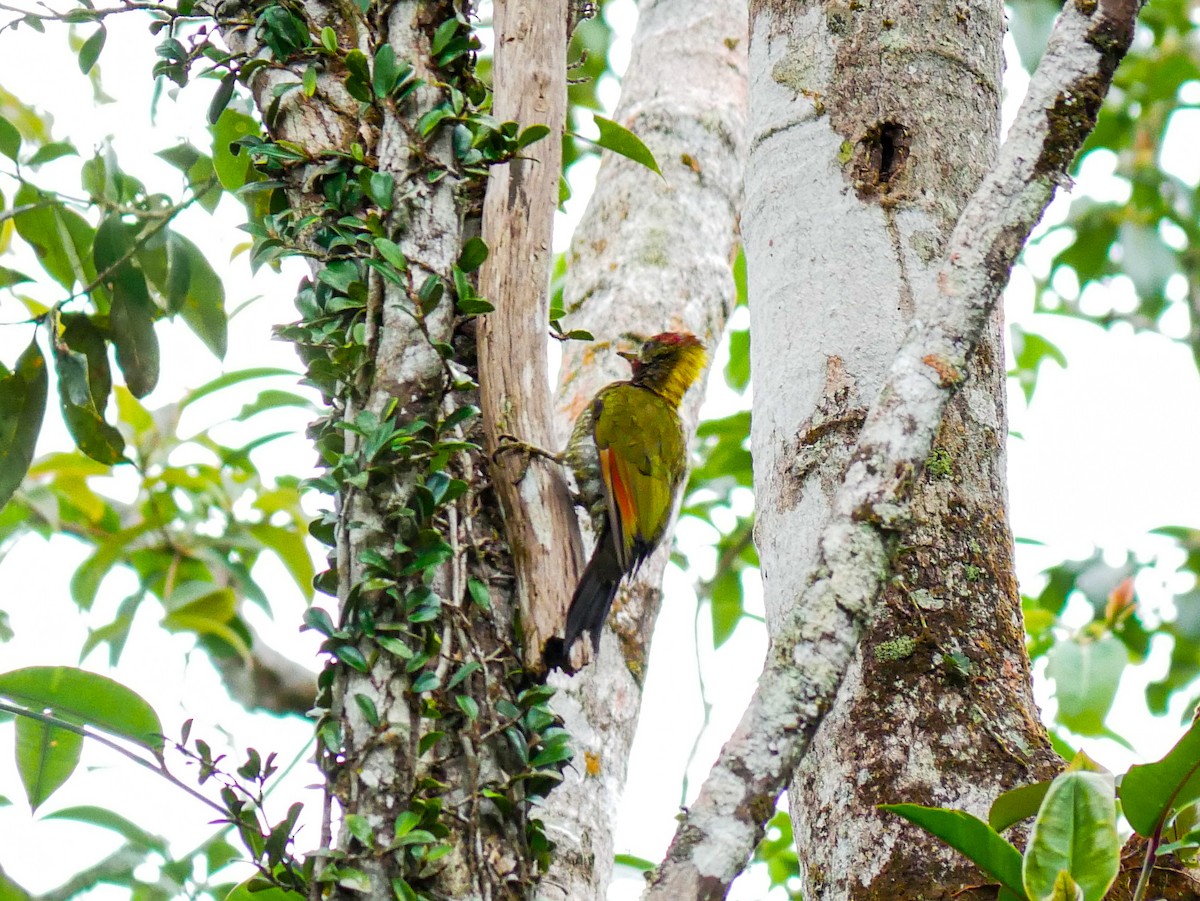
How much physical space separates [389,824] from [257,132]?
1794 millimetres

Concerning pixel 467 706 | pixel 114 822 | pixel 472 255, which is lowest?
pixel 114 822

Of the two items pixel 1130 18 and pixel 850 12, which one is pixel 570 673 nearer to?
pixel 1130 18

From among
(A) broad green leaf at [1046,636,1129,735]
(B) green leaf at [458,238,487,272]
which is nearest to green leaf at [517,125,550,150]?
(B) green leaf at [458,238,487,272]

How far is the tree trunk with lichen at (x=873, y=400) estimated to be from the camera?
186 centimetres

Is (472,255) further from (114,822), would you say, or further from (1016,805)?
(114,822)

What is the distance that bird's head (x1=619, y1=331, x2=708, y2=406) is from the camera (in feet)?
10.7

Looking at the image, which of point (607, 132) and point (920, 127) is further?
point (607, 132)

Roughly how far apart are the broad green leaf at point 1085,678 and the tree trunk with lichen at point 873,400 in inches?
78.5

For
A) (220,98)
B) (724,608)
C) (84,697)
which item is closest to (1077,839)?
(84,697)

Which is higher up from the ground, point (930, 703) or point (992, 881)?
point (930, 703)

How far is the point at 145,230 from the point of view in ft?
9.95

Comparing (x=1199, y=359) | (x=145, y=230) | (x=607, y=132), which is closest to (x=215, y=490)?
(x=145, y=230)

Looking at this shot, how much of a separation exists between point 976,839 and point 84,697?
4.72 ft

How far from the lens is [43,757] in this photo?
2.26 m
